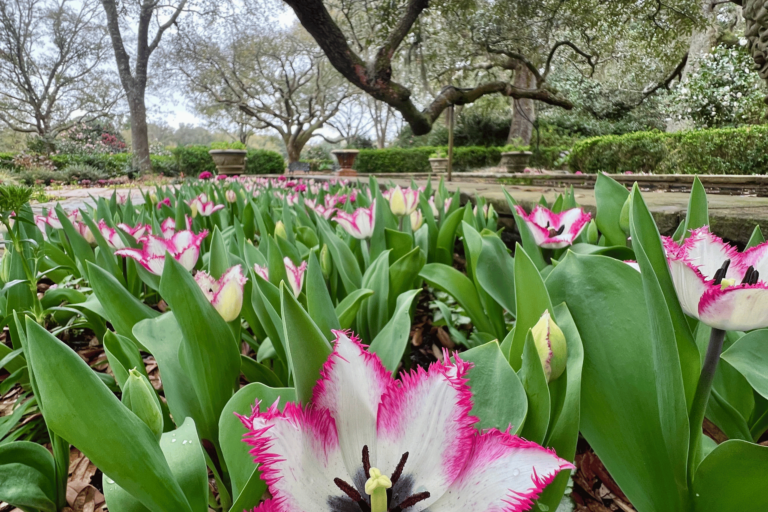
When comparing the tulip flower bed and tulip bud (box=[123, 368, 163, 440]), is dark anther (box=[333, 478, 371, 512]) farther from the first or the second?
tulip bud (box=[123, 368, 163, 440])

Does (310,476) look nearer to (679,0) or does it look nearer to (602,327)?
(602,327)

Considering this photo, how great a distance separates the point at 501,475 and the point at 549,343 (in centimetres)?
20

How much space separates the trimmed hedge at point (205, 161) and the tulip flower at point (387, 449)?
66.1 ft

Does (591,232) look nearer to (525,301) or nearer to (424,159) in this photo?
(525,301)

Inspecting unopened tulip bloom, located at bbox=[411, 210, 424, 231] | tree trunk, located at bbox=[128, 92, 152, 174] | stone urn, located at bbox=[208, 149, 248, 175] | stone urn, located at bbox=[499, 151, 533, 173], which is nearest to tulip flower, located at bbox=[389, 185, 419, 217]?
unopened tulip bloom, located at bbox=[411, 210, 424, 231]

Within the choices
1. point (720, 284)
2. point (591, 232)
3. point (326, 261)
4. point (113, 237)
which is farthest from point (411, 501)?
point (113, 237)

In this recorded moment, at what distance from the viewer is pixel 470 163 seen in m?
18.9

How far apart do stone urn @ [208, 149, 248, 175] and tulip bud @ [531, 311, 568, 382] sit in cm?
1379

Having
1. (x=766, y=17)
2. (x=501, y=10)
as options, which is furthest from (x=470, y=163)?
(x=766, y=17)

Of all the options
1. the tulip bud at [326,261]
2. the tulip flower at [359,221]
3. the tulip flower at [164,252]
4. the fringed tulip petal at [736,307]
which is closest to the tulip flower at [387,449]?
the fringed tulip petal at [736,307]

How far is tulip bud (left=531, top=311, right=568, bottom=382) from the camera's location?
1.68 ft

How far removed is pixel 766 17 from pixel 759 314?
4694mm

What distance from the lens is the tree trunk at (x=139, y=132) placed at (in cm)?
1706

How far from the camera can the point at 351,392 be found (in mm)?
420
